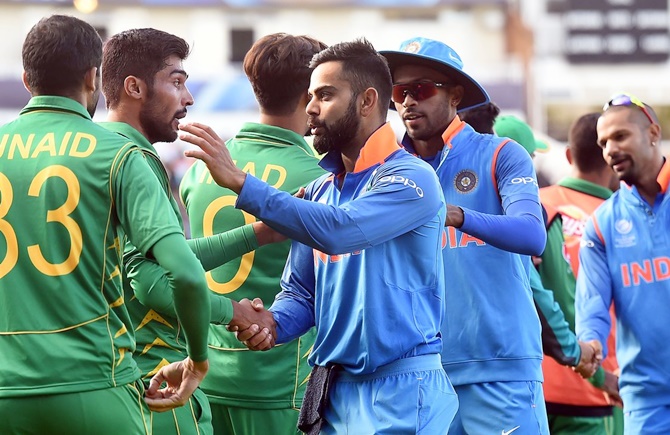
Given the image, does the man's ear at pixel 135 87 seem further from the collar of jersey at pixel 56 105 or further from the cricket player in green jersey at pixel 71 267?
the cricket player in green jersey at pixel 71 267

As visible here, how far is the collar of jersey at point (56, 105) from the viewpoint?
4129 mm

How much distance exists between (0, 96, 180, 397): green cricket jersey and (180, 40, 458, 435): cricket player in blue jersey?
294 millimetres

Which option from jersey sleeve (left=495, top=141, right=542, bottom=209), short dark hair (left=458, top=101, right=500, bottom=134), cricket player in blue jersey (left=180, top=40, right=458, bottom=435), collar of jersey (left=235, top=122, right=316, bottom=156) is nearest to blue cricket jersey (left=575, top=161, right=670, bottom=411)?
short dark hair (left=458, top=101, right=500, bottom=134)

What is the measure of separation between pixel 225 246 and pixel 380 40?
34388mm

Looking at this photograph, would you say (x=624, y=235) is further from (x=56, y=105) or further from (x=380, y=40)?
(x=380, y=40)

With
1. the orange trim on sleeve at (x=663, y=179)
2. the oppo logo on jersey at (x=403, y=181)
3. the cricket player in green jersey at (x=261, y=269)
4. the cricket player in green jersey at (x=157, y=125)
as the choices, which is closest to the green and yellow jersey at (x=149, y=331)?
the cricket player in green jersey at (x=157, y=125)

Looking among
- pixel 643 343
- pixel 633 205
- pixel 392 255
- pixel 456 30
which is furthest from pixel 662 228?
pixel 456 30

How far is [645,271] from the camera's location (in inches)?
250

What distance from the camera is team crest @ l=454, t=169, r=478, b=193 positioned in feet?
17.1

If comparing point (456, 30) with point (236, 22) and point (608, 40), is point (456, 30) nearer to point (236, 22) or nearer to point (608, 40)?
point (236, 22)

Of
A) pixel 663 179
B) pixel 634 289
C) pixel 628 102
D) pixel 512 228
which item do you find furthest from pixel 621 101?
pixel 512 228

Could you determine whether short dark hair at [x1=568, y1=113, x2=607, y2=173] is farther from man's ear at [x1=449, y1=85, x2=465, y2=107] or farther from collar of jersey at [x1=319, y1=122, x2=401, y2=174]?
collar of jersey at [x1=319, y1=122, x2=401, y2=174]

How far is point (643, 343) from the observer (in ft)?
20.7

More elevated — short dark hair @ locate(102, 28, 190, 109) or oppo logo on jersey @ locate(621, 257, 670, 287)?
short dark hair @ locate(102, 28, 190, 109)
